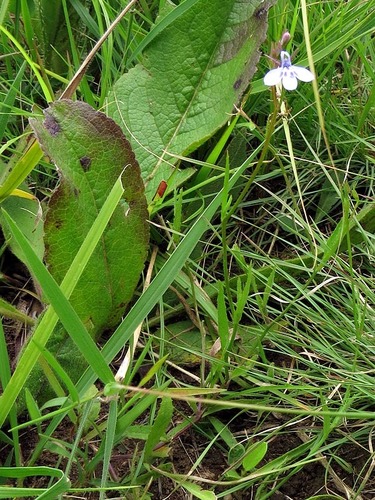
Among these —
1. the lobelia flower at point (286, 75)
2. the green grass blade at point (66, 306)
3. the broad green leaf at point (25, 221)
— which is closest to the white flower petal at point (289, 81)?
the lobelia flower at point (286, 75)

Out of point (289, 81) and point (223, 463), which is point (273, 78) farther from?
point (223, 463)

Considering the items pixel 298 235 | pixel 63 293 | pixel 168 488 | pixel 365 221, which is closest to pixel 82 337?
pixel 63 293

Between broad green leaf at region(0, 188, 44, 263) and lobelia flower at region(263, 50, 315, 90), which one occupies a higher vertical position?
lobelia flower at region(263, 50, 315, 90)

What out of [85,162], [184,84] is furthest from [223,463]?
[184,84]

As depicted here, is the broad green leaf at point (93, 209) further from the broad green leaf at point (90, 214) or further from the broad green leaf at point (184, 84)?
the broad green leaf at point (184, 84)

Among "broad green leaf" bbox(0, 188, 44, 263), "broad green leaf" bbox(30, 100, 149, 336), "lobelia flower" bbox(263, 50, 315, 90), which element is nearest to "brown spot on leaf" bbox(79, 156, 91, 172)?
"broad green leaf" bbox(30, 100, 149, 336)

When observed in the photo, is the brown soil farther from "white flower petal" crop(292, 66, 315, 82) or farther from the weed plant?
"white flower petal" crop(292, 66, 315, 82)

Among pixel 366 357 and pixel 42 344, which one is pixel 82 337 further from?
pixel 366 357
